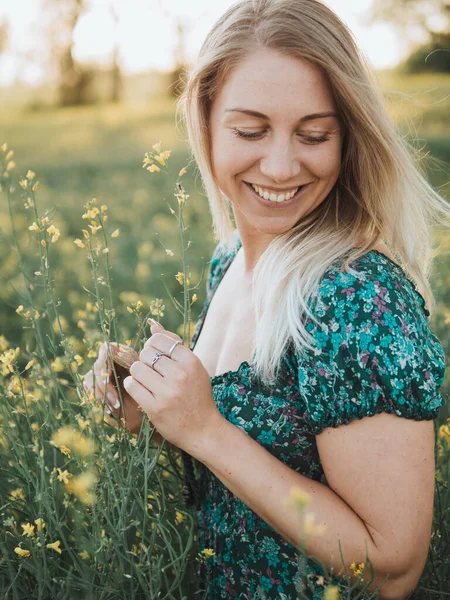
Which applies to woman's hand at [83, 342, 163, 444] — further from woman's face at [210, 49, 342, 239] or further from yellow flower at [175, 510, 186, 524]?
woman's face at [210, 49, 342, 239]

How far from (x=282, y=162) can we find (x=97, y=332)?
74cm

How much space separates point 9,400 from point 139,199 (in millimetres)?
6216

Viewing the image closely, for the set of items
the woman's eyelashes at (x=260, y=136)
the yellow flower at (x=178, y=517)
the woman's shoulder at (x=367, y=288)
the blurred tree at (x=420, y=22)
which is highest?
the blurred tree at (x=420, y=22)

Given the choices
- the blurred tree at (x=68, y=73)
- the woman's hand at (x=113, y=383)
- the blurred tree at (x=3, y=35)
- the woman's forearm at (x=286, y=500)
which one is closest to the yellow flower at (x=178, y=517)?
the woman's hand at (x=113, y=383)

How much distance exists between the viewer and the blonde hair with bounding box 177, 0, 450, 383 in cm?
174

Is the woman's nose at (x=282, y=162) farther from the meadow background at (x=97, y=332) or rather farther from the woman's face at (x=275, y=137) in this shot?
the meadow background at (x=97, y=332)

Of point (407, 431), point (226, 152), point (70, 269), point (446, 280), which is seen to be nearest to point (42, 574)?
point (407, 431)

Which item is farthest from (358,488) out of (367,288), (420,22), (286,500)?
(420,22)

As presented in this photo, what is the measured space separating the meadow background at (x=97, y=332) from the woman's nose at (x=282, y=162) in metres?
0.27

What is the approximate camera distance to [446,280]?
414 centimetres

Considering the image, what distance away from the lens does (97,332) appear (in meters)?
2.09

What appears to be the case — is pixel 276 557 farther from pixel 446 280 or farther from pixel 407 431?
pixel 446 280

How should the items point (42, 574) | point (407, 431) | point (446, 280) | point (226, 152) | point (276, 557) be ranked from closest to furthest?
point (407, 431) → point (42, 574) → point (276, 557) → point (226, 152) → point (446, 280)

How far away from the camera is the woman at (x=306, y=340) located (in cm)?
155
